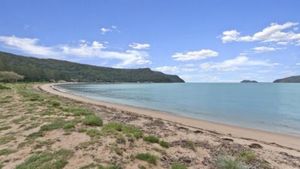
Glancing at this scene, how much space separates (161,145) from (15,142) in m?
5.43

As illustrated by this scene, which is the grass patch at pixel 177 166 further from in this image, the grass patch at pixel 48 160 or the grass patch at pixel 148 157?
A: the grass patch at pixel 48 160

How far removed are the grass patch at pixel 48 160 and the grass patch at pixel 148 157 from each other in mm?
2178

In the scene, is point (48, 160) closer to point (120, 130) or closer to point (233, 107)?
point (120, 130)

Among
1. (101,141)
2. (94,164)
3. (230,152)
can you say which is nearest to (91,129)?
(101,141)

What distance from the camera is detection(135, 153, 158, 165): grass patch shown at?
10.1 m

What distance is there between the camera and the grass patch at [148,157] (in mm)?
Answer: 10070

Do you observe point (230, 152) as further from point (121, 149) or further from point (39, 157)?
point (39, 157)

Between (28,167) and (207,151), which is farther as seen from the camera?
(207,151)

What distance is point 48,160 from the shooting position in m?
9.79

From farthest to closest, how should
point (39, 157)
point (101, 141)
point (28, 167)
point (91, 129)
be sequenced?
point (91, 129) < point (101, 141) < point (39, 157) < point (28, 167)

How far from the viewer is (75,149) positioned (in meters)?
10.8

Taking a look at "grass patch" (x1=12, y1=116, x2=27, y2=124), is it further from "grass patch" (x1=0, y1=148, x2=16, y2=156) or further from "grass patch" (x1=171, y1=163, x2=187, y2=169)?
"grass patch" (x1=171, y1=163, x2=187, y2=169)

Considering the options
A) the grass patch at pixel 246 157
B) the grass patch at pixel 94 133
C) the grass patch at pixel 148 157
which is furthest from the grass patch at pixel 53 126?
the grass patch at pixel 246 157

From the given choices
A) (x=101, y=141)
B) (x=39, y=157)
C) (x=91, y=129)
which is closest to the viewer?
(x=39, y=157)
